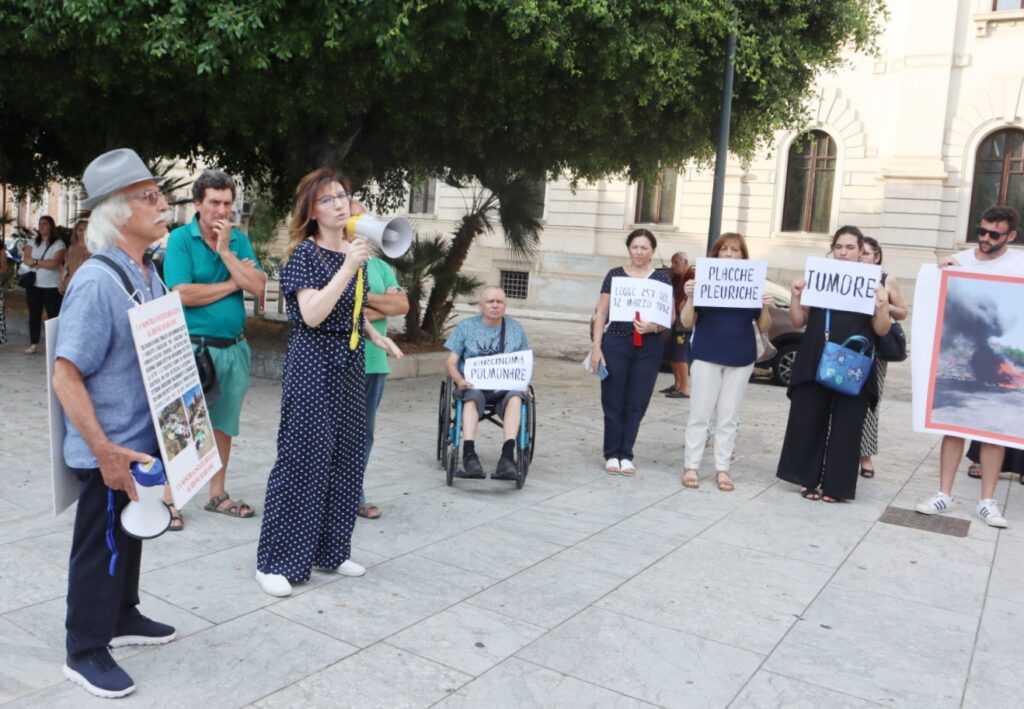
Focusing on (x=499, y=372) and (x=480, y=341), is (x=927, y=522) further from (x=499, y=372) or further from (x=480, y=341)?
(x=480, y=341)

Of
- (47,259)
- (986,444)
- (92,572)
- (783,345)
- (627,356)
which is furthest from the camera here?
(783,345)

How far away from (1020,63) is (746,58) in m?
15.3

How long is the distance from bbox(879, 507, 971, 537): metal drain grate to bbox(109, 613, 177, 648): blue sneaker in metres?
4.44

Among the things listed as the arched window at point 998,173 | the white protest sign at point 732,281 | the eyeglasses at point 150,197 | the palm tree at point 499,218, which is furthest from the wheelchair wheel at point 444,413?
the arched window at point 998,173

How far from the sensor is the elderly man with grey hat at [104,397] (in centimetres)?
302

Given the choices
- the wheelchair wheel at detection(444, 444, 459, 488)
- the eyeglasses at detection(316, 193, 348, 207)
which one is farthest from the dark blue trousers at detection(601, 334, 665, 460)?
the eyeglasses at detection(316, 193, 348, 207)

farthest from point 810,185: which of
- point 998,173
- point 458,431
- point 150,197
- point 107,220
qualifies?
point 107,220

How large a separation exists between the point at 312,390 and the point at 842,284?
148 inches

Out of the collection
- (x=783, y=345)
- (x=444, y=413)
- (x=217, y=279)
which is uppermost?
(x=217, y=279)

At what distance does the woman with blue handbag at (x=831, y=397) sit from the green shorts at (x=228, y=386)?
3612 millimetres

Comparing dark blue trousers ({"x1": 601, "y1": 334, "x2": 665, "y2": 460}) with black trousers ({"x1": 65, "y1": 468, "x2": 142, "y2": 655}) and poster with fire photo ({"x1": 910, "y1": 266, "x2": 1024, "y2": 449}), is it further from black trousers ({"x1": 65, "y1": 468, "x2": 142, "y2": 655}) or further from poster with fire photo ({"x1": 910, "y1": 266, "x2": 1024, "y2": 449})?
black trousers ({"x1": 65, "y1": 468, "x2": 142, "y2": 655})

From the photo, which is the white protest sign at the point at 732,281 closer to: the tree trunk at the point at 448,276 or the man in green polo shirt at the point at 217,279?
the man in green polo shirt at the point at 217,279

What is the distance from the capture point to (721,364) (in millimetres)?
6660

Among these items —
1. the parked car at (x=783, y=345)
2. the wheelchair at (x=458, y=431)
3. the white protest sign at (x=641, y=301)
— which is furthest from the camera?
the parked car at (x=783, y=345)
